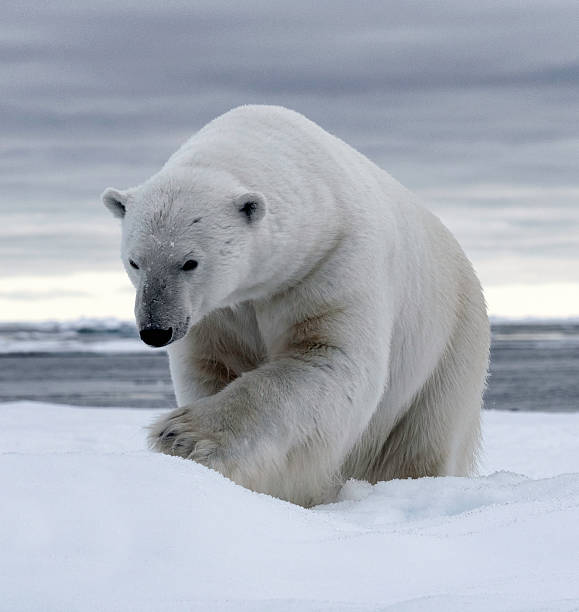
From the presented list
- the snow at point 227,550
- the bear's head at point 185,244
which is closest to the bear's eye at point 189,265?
the bear's head at point 185,244

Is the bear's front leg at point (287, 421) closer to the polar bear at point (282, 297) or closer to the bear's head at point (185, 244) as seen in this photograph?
the polar bear at point (282, 297)

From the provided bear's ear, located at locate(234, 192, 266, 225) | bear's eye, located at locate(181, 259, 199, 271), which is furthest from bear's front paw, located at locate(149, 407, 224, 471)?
bear's ear, located at locate(234, 192, 266, 225)

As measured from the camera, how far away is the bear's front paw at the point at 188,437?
136 inches

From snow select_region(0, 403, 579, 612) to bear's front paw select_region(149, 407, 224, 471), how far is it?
768mm

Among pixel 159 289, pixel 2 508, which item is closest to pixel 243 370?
pixel 159 289

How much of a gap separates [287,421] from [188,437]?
355 mm

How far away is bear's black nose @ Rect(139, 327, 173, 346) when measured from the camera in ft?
11.1

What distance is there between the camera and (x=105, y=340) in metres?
44.7

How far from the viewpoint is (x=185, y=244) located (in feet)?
11.4

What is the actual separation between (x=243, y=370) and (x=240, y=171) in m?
0.90

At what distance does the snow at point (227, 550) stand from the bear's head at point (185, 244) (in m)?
0.86

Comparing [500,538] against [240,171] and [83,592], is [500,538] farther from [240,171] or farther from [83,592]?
[240,171]

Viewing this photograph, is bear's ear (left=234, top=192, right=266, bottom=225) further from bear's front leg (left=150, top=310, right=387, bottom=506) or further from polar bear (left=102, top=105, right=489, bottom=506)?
bear's front leg (left=150, top=310, right=387, bottom=506)

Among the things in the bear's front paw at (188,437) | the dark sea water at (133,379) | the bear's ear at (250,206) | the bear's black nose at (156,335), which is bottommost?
the dark sea water at (133,379)
